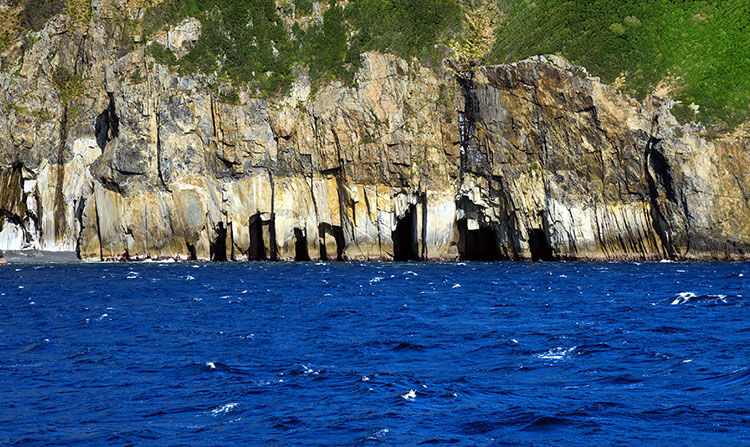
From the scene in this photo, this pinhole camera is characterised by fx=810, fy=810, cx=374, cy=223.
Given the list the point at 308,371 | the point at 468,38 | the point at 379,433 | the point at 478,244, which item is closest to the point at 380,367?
the point at 308,371

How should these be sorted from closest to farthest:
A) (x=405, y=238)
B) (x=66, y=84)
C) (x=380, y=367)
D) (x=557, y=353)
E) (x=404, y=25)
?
(x=380, y=367)
(x=557, y=353)
(x=405, y=238)
(x=404, y=25)
(x=66, y=84)

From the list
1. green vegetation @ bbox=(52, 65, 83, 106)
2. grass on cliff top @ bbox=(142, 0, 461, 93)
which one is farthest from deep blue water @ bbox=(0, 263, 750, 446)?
green vegetation @ bbox=(52, 65, 83, 106)

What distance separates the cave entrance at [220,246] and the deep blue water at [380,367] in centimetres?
3354

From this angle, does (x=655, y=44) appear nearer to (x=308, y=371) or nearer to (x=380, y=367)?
(x=380, y=367)

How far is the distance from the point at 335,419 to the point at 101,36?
83.9m

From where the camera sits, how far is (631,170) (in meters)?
76.6

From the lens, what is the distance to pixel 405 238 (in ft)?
282

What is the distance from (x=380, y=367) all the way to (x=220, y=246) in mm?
61795

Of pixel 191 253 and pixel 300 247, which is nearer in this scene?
pixel 191 253

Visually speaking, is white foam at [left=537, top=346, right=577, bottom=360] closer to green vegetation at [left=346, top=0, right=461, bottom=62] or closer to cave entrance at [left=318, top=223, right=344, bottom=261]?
cave entrance at [left=318, top=223, right=344, bottom=261]

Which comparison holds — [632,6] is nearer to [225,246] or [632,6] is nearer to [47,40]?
[225,246]

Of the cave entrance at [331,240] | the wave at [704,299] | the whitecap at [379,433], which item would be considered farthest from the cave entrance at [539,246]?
the whitecap at [379,433]

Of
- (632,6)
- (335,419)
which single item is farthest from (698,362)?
(632,6)

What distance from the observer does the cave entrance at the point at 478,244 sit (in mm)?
83312
